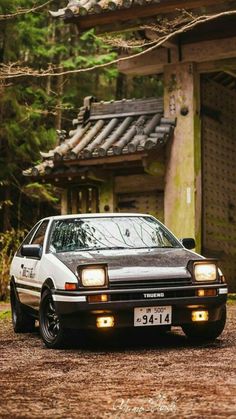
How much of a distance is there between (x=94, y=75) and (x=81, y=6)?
13.4m

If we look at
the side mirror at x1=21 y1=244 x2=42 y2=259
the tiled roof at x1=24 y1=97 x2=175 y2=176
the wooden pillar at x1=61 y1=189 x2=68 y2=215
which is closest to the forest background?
the tiled roof at x1=24 y1=97 x2=175 y2=176

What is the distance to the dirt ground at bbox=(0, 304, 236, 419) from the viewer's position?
15.5ft

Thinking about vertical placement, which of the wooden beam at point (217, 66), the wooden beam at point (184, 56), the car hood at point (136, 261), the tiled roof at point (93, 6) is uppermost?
the tiled roof at point (93, 6)

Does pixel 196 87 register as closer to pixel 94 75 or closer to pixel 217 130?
pixel 217 130

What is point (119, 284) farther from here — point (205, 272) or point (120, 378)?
point (120, 378)

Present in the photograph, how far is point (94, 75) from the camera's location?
27156mm

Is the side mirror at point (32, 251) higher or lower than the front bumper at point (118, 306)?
higher

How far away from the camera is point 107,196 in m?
16.5

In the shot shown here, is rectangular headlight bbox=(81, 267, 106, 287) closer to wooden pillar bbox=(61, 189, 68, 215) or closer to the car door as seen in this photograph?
the car door

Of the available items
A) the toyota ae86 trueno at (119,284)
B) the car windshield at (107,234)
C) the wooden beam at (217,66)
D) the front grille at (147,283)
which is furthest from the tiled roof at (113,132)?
the front grille at (147,283)

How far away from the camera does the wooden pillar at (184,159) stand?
1492 centimetres

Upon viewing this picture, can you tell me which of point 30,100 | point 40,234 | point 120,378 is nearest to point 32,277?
point 40,234

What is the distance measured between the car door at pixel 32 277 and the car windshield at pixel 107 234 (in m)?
0.32

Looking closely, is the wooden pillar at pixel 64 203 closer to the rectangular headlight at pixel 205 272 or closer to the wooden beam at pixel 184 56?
the wooden beam at pixel 184 56
